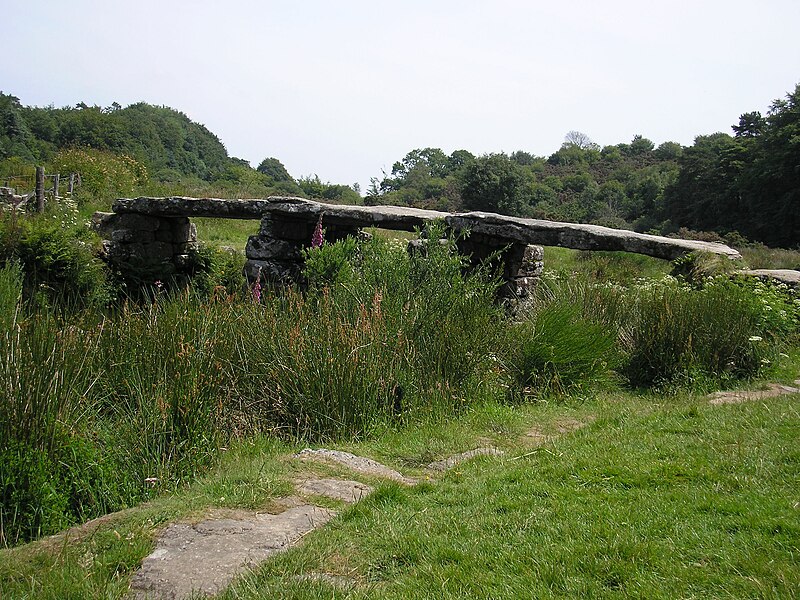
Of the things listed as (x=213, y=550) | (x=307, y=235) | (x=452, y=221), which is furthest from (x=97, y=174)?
(x=213, y=550)

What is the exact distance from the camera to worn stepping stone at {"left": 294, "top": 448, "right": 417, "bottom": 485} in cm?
413

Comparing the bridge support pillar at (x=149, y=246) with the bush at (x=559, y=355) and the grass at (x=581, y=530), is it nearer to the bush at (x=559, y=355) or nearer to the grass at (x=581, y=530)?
the bush at (x=559, y=355)

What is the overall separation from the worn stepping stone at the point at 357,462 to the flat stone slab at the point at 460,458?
301 mm

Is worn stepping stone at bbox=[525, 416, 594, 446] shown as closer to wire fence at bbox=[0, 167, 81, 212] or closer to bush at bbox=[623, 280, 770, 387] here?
bush at bbox=[623, 280, 770, 387]

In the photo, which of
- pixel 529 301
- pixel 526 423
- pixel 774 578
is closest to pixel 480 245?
pixel 529 301

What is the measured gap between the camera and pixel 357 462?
4.31 metres

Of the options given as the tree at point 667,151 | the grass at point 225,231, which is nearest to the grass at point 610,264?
the grass at point 225,231

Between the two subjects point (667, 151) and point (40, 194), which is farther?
point (667, 151)

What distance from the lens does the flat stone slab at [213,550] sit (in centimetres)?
268

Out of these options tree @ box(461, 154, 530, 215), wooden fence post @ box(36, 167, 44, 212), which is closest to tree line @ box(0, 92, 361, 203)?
wooden fence post @ box(36, 167, 44, 212)

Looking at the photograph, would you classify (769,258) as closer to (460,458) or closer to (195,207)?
(195,207)

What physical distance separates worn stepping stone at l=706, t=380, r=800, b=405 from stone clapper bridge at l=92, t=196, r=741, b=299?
8.86 feet

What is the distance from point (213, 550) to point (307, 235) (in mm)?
8594

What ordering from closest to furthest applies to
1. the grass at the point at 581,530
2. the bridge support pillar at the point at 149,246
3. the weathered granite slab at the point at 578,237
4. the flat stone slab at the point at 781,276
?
the grass at the point at 581,530, the flat stone slab at the point at 781,276, the weathered granite slab at the point at 578,237, the bridge support pillar at the point at 149,246
